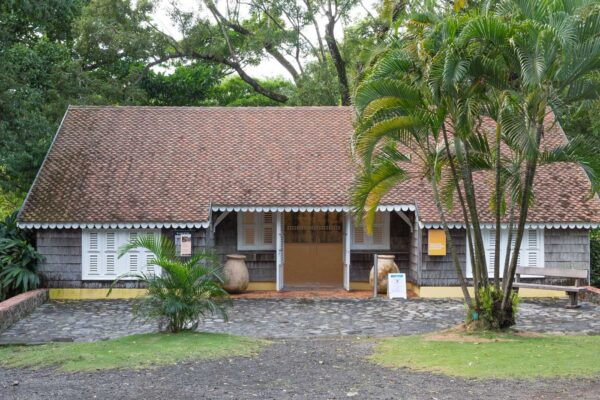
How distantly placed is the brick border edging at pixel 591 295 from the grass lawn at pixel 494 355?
215 inches

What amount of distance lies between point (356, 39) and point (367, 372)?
893 inches

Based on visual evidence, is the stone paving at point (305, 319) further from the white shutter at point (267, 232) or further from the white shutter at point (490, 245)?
the white shutter at point (267, 232)

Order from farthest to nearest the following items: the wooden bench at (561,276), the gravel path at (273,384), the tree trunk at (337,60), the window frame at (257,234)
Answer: the tree trunk at (337,60)
the window frame at (257,234)
the wooden bench at (561,276)
the gravel path at (273,384)

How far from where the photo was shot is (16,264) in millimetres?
18125

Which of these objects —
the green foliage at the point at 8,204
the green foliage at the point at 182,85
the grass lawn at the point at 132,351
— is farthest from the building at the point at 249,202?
the green foliage at the point at 8,204

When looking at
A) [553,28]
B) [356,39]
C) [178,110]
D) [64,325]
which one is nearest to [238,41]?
[356,39]

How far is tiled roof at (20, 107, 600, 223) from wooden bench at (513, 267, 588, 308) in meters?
1.23

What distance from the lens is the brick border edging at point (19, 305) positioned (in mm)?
14133

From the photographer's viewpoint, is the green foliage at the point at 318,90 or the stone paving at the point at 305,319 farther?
the green foliage at the point at 318,90

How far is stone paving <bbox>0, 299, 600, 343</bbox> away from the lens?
1361cm

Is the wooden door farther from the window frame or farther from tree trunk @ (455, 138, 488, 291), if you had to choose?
Result: tree trunk @ (455, 138, 488, 291)

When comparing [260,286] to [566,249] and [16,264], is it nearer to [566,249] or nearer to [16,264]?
[16,264]

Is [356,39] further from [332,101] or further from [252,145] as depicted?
[252,145]

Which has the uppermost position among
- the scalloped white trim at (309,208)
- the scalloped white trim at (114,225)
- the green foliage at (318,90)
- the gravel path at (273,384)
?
the green foliage at (318,90)
